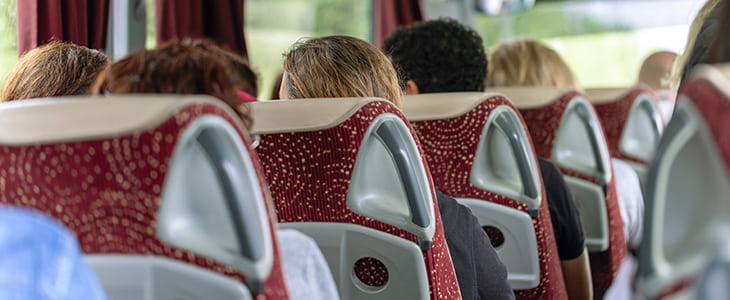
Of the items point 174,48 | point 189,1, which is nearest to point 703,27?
point 174,48

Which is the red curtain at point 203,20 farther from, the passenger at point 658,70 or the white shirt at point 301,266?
the white shirt at point 301,266

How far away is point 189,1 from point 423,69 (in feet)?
5.64

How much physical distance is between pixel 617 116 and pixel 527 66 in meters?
0.51

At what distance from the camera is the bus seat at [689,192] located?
75 cm

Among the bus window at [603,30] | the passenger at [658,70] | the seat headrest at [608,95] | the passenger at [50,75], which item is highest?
the passenger at [50,75]

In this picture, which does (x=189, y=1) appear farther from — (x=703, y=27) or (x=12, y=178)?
(x=12, y=178)

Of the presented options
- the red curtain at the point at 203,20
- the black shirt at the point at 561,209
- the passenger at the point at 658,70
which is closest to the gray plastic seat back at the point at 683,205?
the black shirt at the point at 561,209

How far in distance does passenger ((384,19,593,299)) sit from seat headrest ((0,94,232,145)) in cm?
136

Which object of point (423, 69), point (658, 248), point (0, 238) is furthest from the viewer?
point (423, 69)

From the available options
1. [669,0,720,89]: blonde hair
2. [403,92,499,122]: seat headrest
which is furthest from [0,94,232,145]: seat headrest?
[669,0,720,89]: blonde hair

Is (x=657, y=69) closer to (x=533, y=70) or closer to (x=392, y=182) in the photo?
(x=533, y=70)

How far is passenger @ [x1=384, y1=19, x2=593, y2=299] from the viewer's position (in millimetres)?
2213

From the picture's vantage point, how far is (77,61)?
1.62 meters

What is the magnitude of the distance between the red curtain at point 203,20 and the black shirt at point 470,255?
2.14 meters
